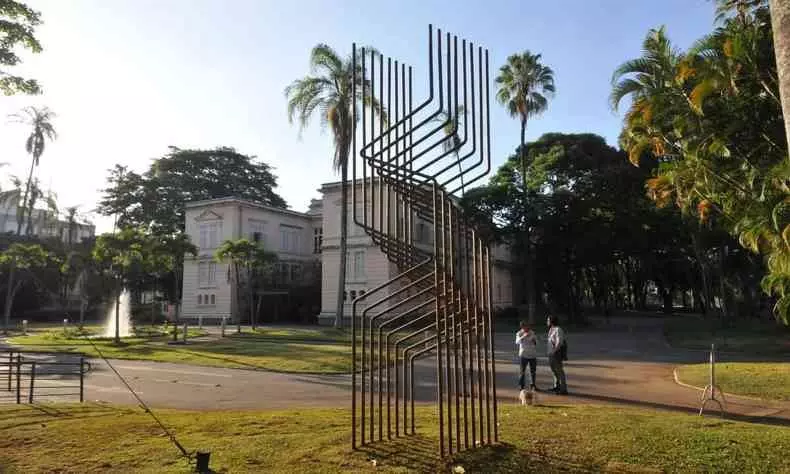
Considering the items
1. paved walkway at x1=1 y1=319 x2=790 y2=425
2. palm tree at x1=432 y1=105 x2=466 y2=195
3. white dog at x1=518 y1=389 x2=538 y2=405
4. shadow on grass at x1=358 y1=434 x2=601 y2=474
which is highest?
palm tree at x1=432 y1=105 x2=466 y2=195

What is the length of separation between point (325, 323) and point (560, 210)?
17951mm

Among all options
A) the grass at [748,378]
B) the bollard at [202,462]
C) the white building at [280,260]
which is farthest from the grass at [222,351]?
the white building at [280,260]

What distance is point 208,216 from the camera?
159 feet

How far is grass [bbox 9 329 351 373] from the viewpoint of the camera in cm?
1973

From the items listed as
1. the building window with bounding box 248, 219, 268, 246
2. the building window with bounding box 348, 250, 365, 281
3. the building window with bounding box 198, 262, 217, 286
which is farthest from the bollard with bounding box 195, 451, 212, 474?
the building window with bounding box 198, 262, 217, 286

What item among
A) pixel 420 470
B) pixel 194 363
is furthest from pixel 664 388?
pixel 194 363

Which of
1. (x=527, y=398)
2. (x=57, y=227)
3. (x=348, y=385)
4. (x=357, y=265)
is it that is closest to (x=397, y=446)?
(x=527, y=398)

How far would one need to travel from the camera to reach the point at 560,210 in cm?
3841

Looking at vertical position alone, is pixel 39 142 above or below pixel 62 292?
above

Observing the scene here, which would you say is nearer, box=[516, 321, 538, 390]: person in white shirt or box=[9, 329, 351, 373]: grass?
box=[516, 321, 538, 390]: person in white shirt

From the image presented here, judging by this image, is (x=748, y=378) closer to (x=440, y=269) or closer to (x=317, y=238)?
(x=440, y=269)

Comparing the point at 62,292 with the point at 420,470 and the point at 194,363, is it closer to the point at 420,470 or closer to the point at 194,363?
the point at 194,363

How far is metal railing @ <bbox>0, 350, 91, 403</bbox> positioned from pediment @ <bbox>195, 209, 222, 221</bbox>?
25.8m

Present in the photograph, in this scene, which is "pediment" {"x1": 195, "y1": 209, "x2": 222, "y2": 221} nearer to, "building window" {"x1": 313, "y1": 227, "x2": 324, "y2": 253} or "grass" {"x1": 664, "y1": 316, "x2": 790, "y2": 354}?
"building window" {"x1": 313, "y1": 227, "x2": 324, "y2": 253}
